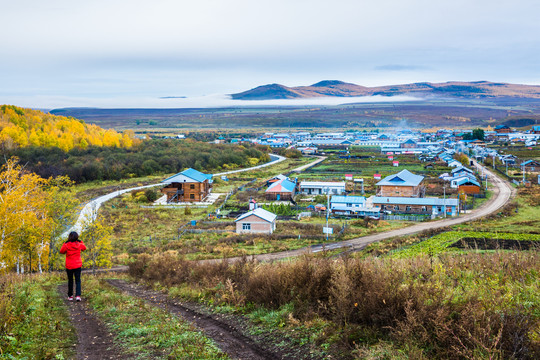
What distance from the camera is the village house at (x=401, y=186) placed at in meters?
36.0

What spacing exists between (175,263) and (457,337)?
8.45 meters

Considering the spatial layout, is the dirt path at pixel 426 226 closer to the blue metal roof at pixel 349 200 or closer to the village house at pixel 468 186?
the village house at pixel 468 186

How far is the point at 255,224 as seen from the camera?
2605 centimetres

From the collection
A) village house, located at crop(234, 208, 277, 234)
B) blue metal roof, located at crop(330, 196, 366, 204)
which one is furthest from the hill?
blue metal roof, located at crop(330, 196, 366, 204)

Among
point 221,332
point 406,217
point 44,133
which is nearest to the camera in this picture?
point 221,332

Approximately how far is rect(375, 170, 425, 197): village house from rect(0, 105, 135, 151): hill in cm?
4501

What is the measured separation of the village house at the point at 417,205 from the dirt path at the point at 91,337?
27.4 metres

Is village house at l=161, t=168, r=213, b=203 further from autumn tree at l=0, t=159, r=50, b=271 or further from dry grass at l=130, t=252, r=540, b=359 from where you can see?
dry grass at l=130, t=252, r=540, b=359

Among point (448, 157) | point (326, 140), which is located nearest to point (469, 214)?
point (448, 157)

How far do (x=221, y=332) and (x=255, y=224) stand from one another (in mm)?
20334

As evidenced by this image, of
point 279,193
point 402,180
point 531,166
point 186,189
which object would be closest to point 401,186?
point 402,180

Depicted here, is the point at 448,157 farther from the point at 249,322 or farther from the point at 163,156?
the point at 249,322

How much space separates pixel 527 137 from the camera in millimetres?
88500

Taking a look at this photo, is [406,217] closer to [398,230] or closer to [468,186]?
[398,230]
